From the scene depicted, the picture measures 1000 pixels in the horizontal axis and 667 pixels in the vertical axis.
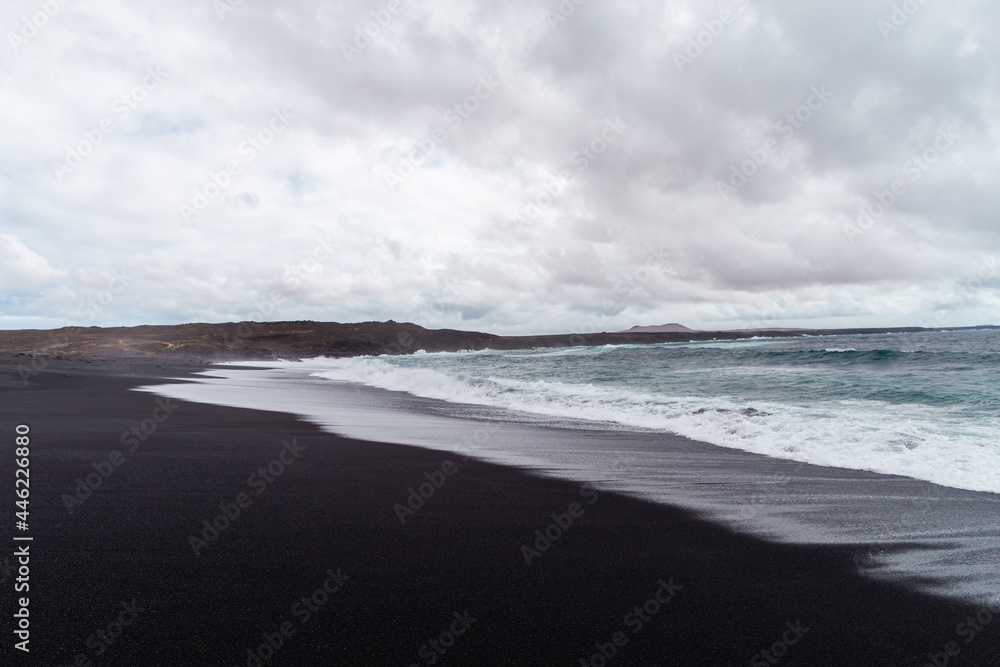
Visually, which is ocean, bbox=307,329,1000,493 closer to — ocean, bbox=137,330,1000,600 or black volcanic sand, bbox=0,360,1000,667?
ocean, bbox=137,330,1000,600

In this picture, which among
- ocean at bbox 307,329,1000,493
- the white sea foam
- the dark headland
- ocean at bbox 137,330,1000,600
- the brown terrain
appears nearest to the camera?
the dark headland

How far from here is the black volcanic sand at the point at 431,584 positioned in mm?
3008

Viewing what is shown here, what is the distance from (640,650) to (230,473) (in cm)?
557

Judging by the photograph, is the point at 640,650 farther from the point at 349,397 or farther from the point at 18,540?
the point at 349,397

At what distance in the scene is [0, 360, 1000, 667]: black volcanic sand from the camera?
301 centimetres

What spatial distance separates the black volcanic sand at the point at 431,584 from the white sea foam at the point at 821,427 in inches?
171

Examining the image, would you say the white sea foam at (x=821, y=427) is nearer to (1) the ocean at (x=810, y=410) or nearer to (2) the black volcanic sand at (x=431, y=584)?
(1) the ocean at (x=810, y=410)

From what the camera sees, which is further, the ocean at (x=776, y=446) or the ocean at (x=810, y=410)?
the ocean at (x=810, y=410)

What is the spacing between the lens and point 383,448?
29.1 ft

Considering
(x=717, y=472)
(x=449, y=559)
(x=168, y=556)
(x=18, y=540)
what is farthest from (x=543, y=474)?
(x=18, y=540)

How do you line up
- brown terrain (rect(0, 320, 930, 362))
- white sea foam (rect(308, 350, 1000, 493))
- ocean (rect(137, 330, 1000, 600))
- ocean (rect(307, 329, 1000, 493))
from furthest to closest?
brown terrain (rect(0, 320, 930, 362)), ocean (rect(307, 329, 1000, 493)), white sea foam (rect(308, 350, 1000, 493)), ocean (rect(137, 330, 1000, 600))

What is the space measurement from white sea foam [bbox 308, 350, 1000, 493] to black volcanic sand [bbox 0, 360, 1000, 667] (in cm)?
434

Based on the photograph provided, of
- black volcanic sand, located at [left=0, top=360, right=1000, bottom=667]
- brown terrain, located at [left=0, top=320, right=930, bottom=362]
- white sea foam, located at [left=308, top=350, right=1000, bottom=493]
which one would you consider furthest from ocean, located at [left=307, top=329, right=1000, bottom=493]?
brown terrain, located at [left=0, top=320, right=930, bottom=362]

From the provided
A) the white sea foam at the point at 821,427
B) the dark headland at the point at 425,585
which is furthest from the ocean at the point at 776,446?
the dark headland at the point at 425,585
